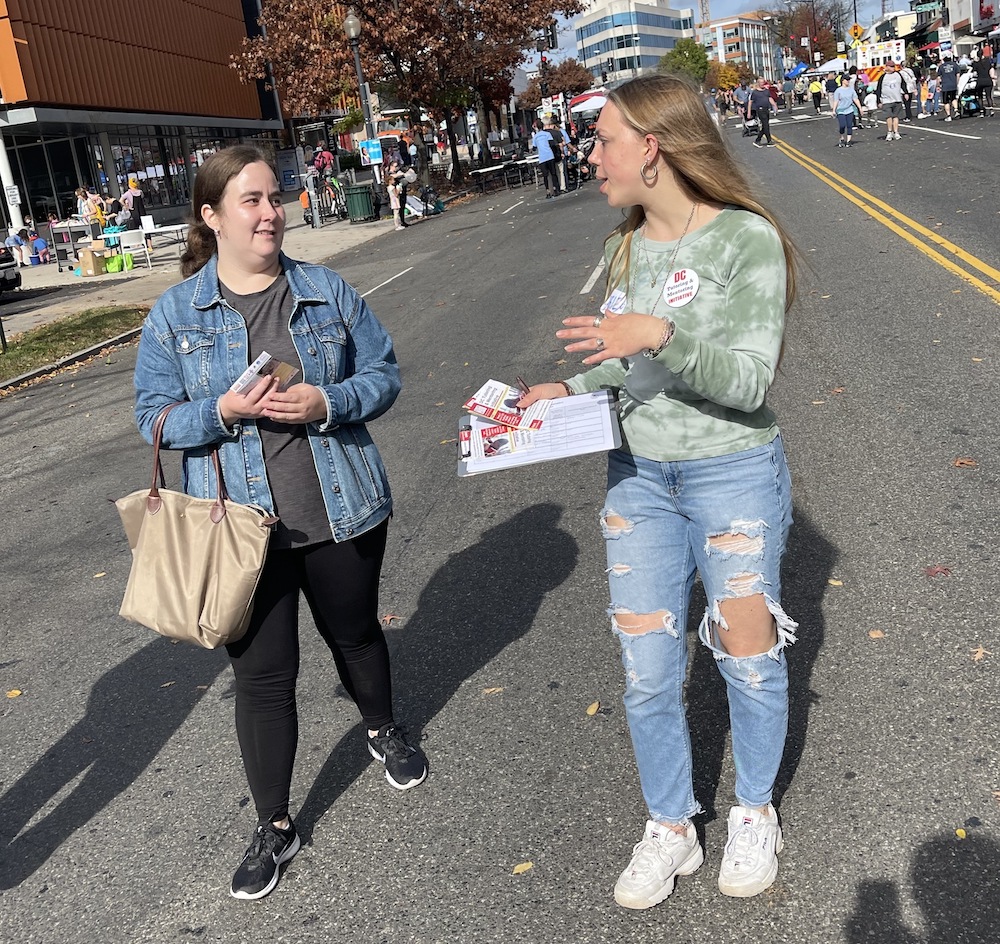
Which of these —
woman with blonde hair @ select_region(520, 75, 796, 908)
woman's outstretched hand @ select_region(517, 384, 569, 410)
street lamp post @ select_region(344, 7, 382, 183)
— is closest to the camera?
woman with blonde hair @ select_region(520, 75, 796, 908)

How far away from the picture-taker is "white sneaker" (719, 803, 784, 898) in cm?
273

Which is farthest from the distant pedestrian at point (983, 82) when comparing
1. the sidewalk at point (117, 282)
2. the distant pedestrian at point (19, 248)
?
the distant pedestrian at point (19, 248)

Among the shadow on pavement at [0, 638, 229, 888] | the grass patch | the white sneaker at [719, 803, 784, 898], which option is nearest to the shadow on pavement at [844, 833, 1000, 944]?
the white sneaker at [719, 803, 784, 898]

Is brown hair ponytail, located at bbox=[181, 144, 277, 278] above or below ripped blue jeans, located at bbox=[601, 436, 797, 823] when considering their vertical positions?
above

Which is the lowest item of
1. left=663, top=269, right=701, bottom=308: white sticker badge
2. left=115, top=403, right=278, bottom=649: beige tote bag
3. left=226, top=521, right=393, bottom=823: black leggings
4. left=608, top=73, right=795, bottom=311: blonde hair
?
left=226, top=521, right=393, bottom=823: black leggings

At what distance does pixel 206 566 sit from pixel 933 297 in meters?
8.19

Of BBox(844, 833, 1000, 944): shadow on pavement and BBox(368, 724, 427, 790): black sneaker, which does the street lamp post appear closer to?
BBox(368, 724, 427, 790): black sneaker

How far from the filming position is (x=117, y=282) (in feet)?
72.4

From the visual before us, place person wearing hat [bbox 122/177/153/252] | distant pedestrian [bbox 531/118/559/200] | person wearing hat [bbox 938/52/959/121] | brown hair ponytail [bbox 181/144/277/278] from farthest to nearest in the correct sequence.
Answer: person wearing hat [bbox 938/52/959/121]
person wearing hat [bbox 122/177/153/252]
distant pedestrian [bbox 531/118/559/200]
brown hair ponytail [bbox 181/144/277/278]

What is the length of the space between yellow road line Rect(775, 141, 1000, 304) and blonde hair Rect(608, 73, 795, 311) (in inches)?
290

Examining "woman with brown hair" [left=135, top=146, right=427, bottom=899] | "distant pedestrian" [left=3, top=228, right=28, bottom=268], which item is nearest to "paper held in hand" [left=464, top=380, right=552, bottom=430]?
"woman with brown hair" [left=135, top=146, right=427, bottom=899]

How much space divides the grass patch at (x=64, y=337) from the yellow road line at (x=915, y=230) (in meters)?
10.3

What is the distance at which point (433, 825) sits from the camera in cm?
327

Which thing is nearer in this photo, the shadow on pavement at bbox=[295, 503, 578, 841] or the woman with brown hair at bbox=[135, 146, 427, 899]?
the woman with brown hair at bbox=[135, 146, 427, 899]
